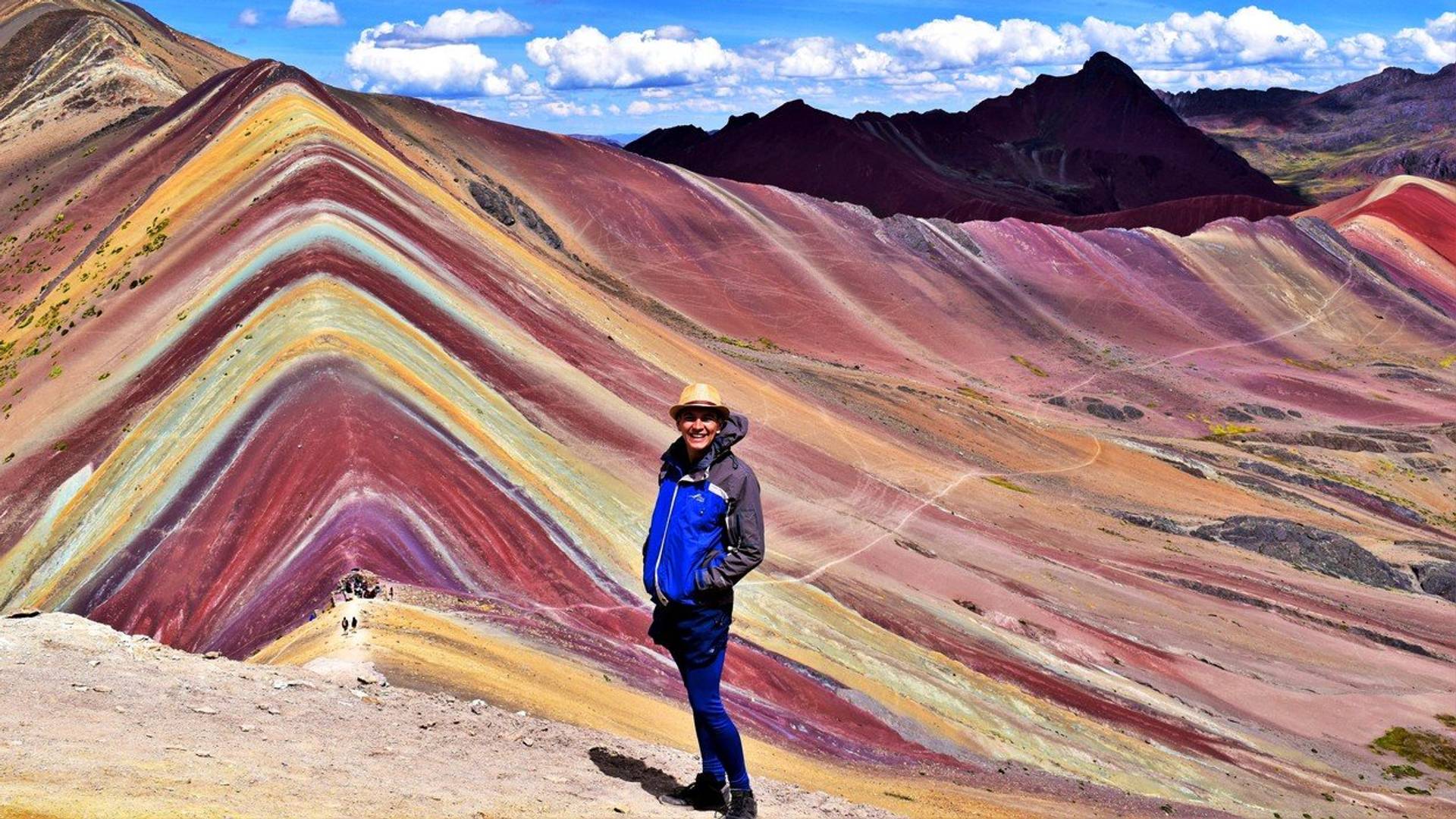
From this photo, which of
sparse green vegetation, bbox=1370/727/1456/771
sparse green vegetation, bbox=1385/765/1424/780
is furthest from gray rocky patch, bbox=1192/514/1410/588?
sparse green vegetation, bbox=1385/765/1424/780

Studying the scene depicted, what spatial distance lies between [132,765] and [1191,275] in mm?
81450

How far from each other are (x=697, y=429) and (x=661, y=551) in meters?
0.78

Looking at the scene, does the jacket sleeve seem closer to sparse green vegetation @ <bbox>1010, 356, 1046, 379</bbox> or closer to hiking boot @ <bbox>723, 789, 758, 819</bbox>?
hiking boot @ <bbox>723, 789, 758, 819</bbox>

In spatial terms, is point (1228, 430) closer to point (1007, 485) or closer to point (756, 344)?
point (756, 344)

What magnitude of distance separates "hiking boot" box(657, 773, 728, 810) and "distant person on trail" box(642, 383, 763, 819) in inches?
4.0

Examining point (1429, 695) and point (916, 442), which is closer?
point (1429, 695)

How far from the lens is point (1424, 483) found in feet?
185

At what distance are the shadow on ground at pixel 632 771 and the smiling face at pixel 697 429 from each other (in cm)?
232

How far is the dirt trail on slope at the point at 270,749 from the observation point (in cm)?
668

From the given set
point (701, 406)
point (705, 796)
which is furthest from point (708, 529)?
point (705, 796)

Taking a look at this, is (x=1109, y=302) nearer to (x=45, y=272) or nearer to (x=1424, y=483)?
(x=1424, y=483)

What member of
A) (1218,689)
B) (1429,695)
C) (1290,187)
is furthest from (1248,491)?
(1290,187)

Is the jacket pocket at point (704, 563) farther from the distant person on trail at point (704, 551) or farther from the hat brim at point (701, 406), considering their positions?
the hat brim at point (701, 406)

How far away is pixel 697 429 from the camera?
25.9ft
